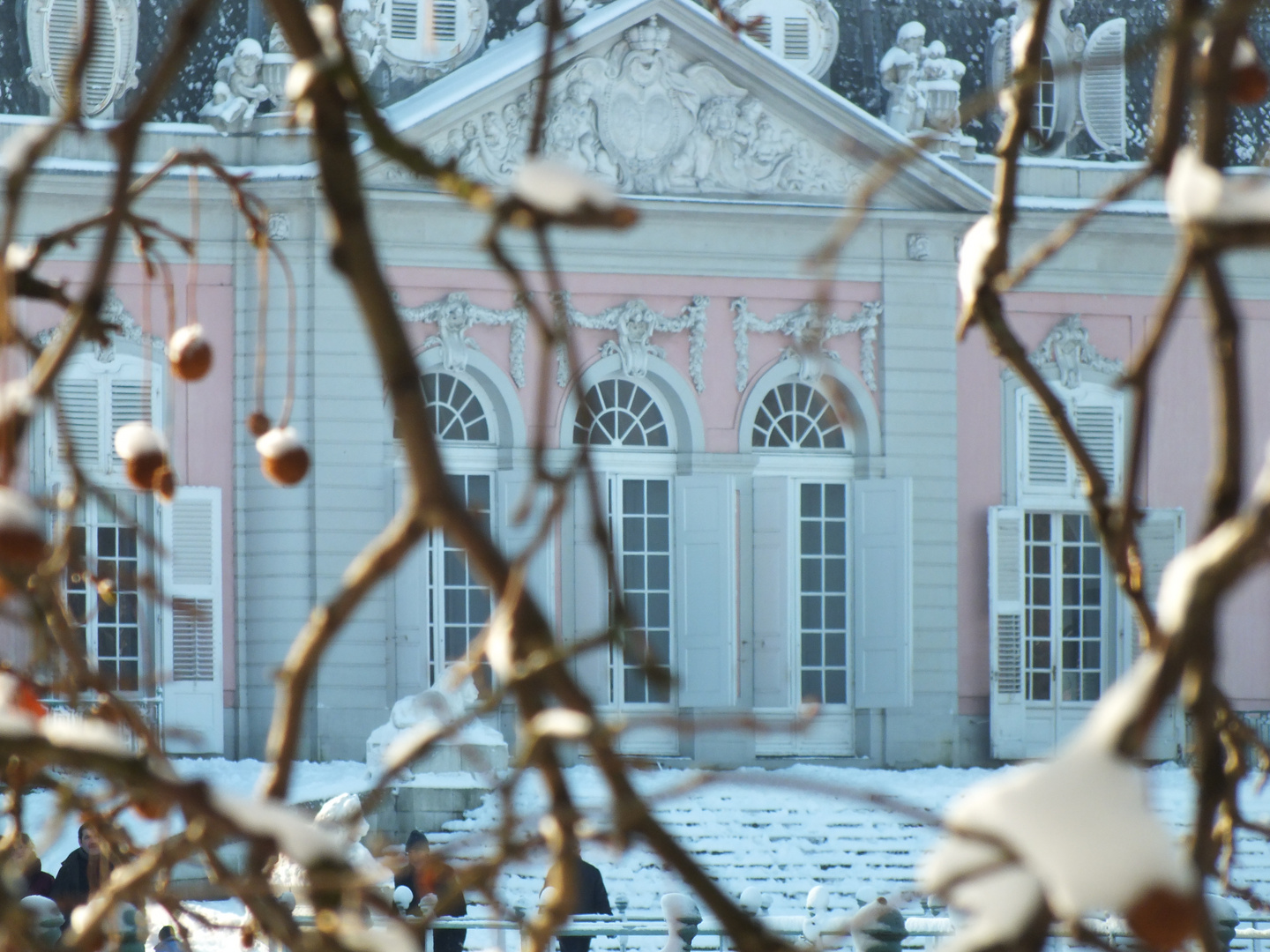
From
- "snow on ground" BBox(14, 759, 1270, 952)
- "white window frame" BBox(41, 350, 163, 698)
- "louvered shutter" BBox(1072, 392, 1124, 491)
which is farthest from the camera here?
"louvered shutter" BBox(1072, 392, 1124, 491)

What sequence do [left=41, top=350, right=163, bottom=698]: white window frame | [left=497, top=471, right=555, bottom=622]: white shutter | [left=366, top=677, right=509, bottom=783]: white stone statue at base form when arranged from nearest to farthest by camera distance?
[left=366, top=677, right=509, bottom=783]: white stone statue at base, [left=41, top=350, right=163, bottom=698]: white window frame, [left=497, top=471, right=555, bottom=622]: white shutter

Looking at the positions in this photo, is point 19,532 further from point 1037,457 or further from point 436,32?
point 1037,457

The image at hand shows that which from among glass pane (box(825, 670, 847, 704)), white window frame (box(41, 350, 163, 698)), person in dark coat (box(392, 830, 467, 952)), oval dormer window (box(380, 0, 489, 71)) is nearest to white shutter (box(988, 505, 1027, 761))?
glass pane (box(825, 670, 847, 704))

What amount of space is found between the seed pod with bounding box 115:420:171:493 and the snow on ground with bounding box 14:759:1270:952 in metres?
7.71

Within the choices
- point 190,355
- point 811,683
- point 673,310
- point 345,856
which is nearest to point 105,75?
point 673,310

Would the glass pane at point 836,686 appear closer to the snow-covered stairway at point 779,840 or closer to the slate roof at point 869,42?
the snow-covered stairway at point 779,840

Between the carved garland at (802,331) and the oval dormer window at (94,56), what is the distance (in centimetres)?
433

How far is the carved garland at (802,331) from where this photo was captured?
518 inches

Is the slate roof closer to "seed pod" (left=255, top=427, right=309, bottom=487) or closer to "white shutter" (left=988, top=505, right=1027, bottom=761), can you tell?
"white shutter" (left=988, top=505, right=1027, bottom=761)

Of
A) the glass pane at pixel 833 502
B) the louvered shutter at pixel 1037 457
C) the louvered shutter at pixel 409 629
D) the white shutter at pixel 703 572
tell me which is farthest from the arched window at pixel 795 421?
the louvered shutter at pixel 409 629

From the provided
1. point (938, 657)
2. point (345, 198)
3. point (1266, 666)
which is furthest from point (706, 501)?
point (345, 198)

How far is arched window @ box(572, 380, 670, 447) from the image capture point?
13.1 metres

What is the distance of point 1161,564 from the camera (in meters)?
13.5

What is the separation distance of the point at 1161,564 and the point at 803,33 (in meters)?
4.49
